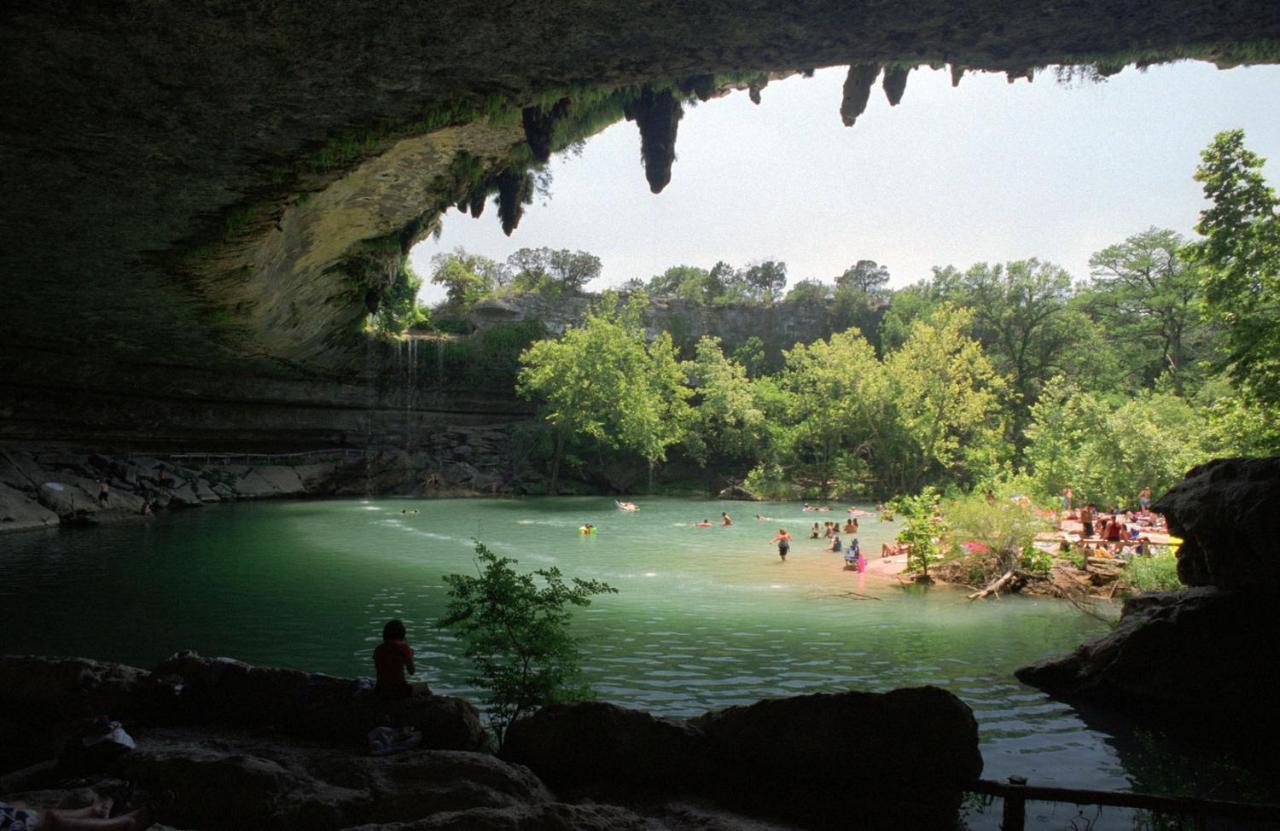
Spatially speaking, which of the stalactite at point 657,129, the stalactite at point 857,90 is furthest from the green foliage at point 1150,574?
the stalactite at point 657,129

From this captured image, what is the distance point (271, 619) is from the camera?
11602 mm

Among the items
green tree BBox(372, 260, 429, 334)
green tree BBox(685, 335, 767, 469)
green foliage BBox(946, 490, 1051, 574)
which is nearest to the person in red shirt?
green foliage BBox(946, 490, 1051, 574)

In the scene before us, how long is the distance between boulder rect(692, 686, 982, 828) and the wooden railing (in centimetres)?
73

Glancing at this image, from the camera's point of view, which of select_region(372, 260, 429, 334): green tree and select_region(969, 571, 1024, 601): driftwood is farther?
select_region(372, 260, 429, 334): green tree

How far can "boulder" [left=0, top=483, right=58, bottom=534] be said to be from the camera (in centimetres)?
2048

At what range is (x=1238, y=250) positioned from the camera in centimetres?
1402

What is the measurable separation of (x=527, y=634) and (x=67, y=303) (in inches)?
494

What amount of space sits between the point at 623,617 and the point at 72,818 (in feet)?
30.1

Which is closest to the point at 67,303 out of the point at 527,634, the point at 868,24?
the point at 527,634

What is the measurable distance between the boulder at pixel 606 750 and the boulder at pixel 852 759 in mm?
276

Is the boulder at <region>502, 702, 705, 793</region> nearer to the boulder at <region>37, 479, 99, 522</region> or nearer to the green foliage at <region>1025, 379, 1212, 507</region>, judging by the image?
the green foliage at <region>1025, 379, 1212, 507</region>

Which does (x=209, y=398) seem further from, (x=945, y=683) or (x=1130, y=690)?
(x=1130, y=690)

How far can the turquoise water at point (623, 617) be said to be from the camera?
29.1ft

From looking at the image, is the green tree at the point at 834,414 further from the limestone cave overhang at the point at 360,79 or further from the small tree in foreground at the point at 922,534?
the limestone cave overhang at the point at 360,79
